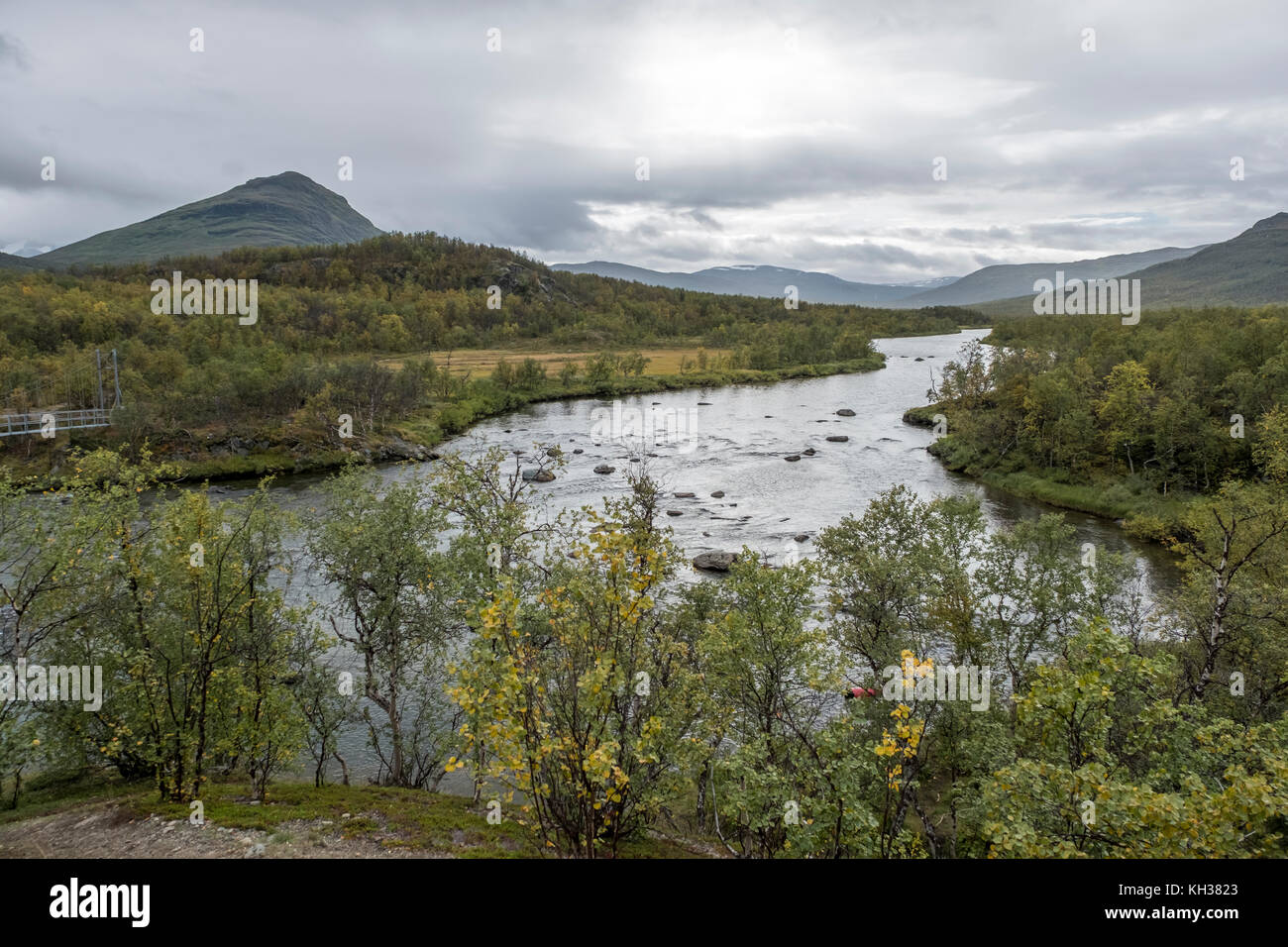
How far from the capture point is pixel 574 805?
29.0ft

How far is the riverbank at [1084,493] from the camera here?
43.4 metres

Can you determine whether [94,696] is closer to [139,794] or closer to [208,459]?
[139,794]

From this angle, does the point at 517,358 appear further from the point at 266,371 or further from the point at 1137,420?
the point at 1137,420

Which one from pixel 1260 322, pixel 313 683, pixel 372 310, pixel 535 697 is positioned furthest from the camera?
pixel 372 310

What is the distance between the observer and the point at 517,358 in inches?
5974

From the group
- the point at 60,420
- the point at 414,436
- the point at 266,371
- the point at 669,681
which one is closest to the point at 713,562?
the point at 669,681

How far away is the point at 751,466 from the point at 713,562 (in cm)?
2642

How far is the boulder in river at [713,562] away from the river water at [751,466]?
130cm

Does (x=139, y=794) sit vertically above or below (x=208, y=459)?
below

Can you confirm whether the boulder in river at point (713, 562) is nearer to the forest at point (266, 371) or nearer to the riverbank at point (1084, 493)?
the riverbank at point (1084, 493)

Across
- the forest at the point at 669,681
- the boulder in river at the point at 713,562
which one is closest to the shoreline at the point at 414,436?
the forest at the point at 669,681

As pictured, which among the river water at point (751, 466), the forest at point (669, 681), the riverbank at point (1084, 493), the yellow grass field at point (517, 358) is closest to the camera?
the forest at point (669, 681)

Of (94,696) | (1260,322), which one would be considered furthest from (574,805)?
(1260,322)
